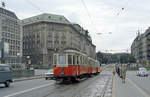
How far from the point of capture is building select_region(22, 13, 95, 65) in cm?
10400

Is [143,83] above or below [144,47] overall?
below

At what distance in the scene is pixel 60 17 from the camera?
111 meters

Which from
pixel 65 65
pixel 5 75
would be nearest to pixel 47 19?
pixel 65 65

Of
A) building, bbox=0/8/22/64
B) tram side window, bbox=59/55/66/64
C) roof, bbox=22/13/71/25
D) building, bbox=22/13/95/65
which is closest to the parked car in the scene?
tram side window, bbox=59/55/66/64

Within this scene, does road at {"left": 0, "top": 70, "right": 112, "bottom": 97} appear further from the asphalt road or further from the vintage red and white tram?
the asphalt road

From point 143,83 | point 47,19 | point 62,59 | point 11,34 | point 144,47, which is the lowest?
point 143,83

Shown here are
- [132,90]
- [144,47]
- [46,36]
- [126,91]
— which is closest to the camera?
[126,91]

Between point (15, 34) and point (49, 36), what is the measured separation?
29301 millimetres

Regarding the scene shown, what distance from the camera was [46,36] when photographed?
105312 millimetres

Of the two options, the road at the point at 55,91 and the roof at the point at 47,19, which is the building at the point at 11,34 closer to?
the roof at the point at 47,19

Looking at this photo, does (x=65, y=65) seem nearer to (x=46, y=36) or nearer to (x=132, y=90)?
(x=132, y=90)

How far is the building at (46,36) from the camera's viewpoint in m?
104

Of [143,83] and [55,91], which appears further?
[143,83]

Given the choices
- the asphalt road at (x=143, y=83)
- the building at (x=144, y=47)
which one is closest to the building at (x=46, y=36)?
the building at (x=144, y=47)
